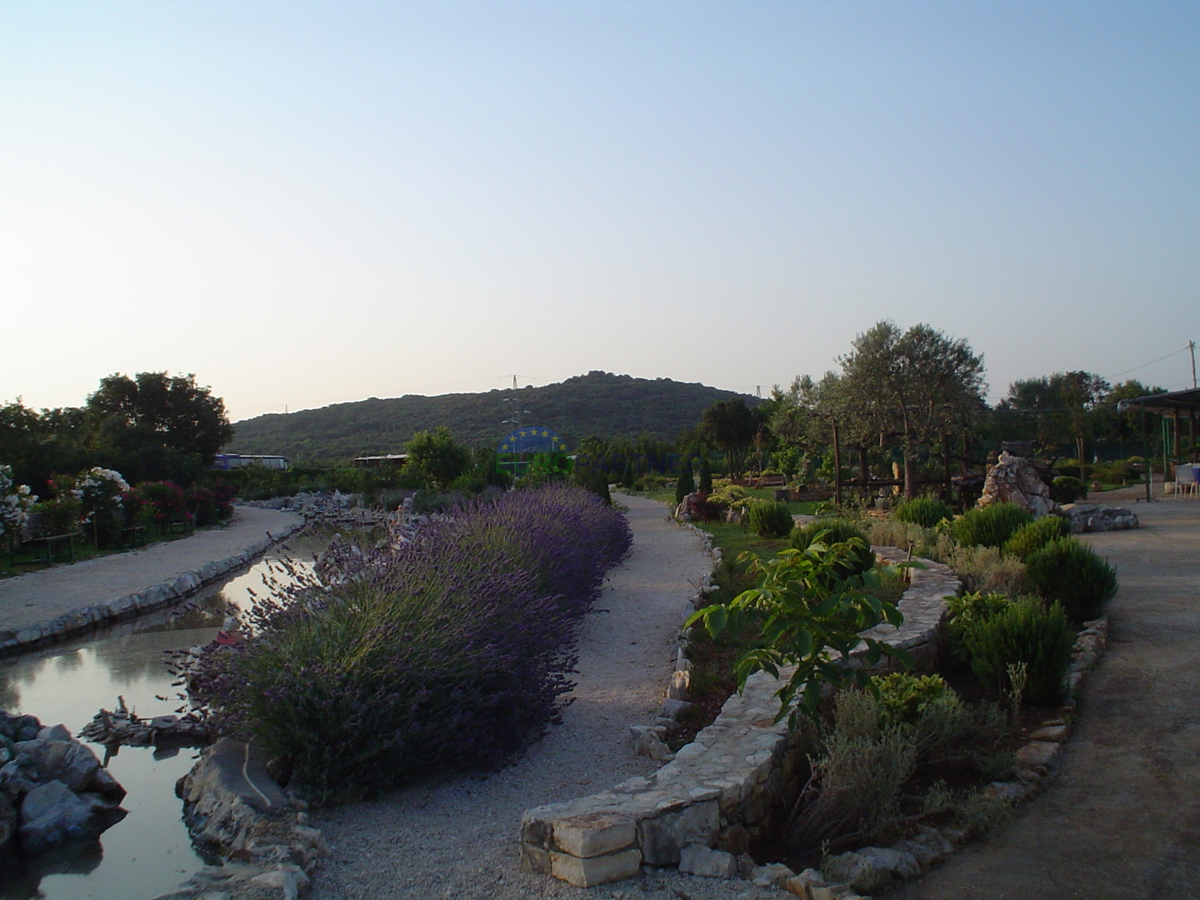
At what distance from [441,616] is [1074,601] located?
5.38m

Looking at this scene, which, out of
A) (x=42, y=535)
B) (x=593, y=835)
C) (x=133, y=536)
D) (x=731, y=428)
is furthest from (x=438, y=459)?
(x=593, y=835)

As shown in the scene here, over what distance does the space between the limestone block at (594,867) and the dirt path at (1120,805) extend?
37.0 inches

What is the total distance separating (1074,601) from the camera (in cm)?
688

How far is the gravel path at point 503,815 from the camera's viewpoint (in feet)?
9.57

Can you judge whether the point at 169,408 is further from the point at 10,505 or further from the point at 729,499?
the point at 729,499

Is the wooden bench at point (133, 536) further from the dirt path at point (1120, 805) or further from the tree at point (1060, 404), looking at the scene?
the tree at point (1060, 404)

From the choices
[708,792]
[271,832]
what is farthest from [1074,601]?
[271,832]

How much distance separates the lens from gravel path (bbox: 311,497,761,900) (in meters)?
2.92

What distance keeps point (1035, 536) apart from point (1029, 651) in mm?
3899

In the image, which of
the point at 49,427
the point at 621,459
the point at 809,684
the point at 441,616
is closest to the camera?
the point at 809,684

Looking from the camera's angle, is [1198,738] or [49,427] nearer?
[1198,738]

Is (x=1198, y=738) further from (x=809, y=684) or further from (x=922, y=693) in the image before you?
(x=809, y=684)

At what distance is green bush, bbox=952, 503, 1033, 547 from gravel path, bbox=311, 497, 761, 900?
4.71 meters

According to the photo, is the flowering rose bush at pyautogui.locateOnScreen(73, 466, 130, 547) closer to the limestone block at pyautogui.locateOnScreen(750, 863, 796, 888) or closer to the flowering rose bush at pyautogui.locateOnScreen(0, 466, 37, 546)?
the flowering rose bush at pyautogui.locateOnScreen(0, 466, 37, 546)
